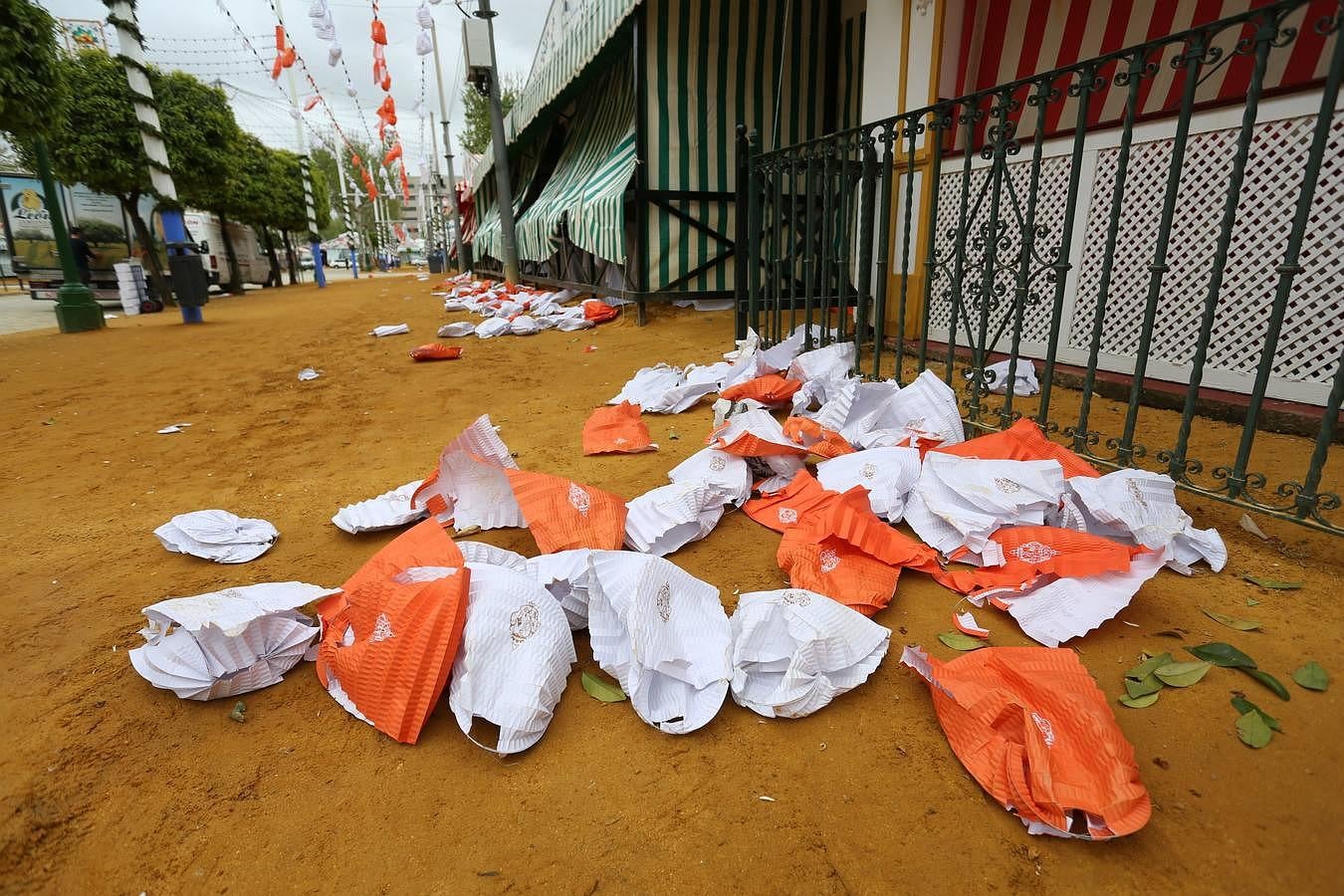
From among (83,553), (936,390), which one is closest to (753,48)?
(936,390)

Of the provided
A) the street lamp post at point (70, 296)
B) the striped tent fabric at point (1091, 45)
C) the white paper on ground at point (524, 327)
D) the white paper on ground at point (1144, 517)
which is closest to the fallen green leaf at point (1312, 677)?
the white paper on ground at point (1144, 517)

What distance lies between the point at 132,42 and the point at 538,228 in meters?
5.92

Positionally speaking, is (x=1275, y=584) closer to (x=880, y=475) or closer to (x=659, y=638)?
(x=880, y=475)

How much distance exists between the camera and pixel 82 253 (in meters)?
12.5

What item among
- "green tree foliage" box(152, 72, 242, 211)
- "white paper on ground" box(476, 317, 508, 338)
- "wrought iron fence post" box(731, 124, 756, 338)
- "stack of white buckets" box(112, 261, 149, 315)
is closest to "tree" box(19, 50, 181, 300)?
"green tree foliage" box(152, 72, 242, 211)

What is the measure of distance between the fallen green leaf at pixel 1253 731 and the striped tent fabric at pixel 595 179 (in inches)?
234

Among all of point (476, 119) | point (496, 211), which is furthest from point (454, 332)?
point (476, 119)

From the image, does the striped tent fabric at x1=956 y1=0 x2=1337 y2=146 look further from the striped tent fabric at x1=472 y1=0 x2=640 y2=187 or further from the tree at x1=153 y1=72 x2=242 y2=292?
the tree at x1=153 y1=72 x2=242 y2=292

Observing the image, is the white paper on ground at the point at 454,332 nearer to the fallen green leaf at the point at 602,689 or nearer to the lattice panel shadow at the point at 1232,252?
the lattice panel shadow at the point at 1232,252

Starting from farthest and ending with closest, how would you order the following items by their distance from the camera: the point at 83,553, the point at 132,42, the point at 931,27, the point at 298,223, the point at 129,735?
the point at 298,223, the point at 132,42, the point at 931,27, the point at 83,553, the point at 129,735

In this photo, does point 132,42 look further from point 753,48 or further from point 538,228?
point 753,48

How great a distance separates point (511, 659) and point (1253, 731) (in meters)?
1.53

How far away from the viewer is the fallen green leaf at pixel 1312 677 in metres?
1.38

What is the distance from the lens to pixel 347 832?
3.76ft
